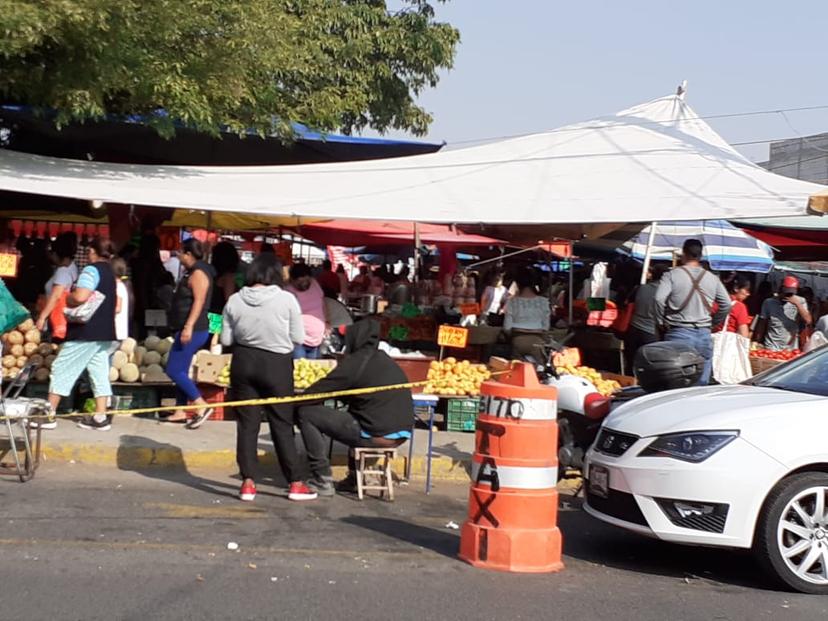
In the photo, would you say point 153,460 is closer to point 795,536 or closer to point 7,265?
point 7,265

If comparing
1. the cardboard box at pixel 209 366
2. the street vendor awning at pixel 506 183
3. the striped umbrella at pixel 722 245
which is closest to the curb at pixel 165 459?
the cardboard box at pixel 209 366

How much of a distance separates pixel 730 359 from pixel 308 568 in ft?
23.2

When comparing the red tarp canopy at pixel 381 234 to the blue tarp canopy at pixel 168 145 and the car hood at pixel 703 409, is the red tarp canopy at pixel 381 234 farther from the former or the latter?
the car hood at pixel 703 409

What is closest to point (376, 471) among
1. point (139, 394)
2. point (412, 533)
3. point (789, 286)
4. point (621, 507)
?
point (412, 533)

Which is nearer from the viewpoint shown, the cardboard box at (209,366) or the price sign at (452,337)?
the cardboard box at (209,366)

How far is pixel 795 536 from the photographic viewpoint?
6.11 meters

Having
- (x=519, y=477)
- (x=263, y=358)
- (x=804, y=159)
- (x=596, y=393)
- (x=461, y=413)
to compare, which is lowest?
(x=461, y=413)

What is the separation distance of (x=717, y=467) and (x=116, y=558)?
3.56m

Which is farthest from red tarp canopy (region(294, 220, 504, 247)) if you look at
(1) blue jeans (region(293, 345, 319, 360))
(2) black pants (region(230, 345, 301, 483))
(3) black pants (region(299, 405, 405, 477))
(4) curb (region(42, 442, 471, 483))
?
(2) black pants (region(230, 345, 301, 483))

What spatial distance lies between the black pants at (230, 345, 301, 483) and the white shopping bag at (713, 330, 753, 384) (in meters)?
5.58

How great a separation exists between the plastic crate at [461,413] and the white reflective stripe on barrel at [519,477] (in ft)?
15.9

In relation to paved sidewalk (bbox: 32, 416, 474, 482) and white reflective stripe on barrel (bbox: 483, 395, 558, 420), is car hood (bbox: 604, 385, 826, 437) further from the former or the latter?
paved sidewalk (bbox: 32, 416, 474, 482)

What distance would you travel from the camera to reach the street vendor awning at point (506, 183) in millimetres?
10672

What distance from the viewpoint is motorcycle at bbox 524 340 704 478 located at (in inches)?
314
